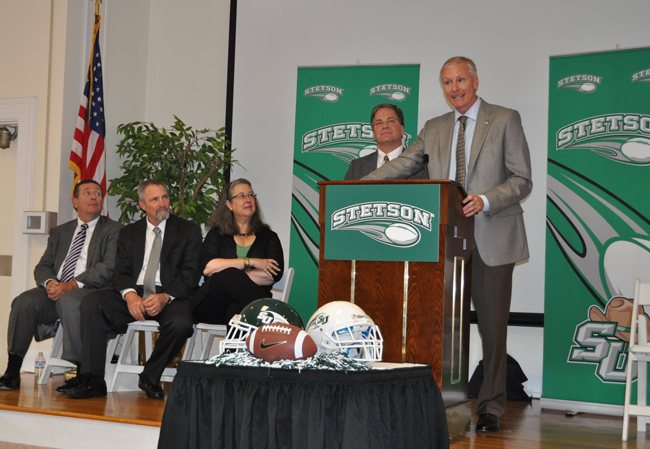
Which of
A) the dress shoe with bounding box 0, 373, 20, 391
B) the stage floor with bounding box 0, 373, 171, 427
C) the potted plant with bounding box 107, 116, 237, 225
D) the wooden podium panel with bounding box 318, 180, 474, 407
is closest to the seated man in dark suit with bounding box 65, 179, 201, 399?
the stage floor with bounding box 0, 373, 171, 427

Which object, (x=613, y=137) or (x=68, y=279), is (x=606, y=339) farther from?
(x=68, y=279)

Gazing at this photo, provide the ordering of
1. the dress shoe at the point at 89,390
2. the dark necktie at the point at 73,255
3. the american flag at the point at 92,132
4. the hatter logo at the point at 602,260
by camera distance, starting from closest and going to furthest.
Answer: the dress shoe at the point at 89,390 → the hatter logo at the point at 602,260 → the dark necktie at the point at 73,255 → the american flag at the point at 92,132

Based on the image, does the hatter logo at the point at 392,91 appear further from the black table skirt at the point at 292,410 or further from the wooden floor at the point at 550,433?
the black table skirt at the point at 292,410

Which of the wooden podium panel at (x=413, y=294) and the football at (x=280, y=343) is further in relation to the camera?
the wooden podium panel at (x=413, y=294)

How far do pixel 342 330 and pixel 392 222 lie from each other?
88 centimetres

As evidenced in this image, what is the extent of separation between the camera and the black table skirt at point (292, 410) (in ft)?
5.64

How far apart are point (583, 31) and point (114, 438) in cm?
436

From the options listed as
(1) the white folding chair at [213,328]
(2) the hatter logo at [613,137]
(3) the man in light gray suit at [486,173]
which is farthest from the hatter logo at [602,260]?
(1) the white folding chair at [213,328]

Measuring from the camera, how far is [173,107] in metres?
6.67

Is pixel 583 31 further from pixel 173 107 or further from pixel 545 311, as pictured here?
pixel 173 107

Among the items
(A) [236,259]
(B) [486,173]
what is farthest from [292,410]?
(A) [236,259]

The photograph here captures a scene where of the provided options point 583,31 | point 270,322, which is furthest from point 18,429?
point 583,31

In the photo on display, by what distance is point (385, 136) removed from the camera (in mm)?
4262

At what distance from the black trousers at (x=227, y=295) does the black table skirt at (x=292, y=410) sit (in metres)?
2.30
